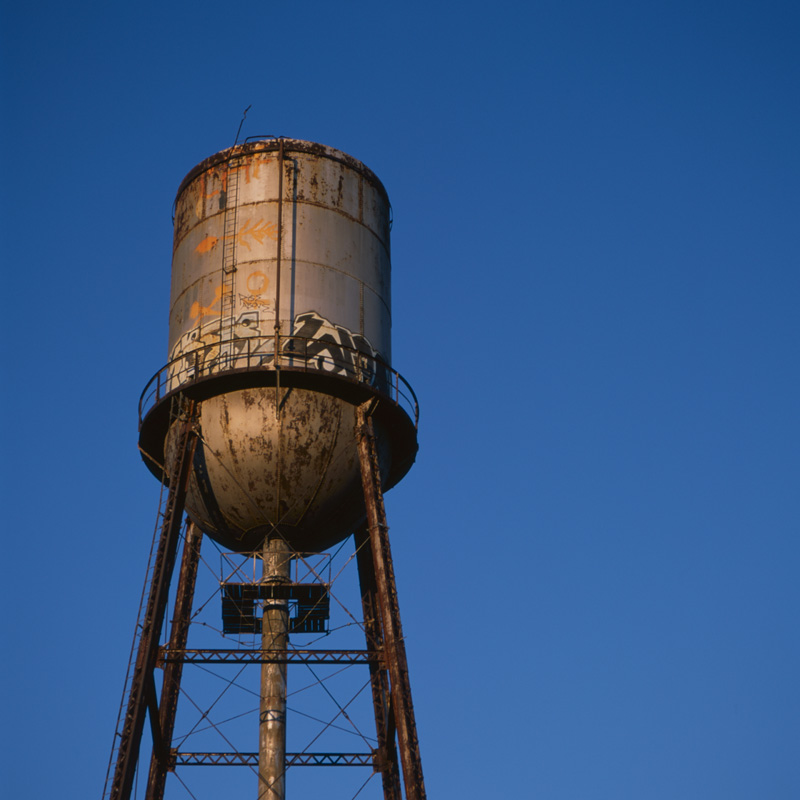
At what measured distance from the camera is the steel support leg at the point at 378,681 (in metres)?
20.4

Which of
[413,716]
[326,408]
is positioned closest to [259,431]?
[326,408]

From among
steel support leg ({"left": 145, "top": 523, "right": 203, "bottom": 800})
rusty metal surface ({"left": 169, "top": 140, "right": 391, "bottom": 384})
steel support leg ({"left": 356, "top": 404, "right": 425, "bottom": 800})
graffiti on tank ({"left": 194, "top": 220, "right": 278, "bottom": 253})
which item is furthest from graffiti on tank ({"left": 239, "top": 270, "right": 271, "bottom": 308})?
steel support leg ({"left": 145, "top": 523, "right": 203, "bottom": 800})

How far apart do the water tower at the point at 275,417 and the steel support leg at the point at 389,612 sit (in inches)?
1.2

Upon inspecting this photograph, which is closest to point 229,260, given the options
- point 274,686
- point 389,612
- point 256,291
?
point 256,291

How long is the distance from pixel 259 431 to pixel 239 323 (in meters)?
1.91

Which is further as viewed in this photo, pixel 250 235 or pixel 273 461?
pixel 250 235

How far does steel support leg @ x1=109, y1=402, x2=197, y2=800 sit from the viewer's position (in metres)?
17.0

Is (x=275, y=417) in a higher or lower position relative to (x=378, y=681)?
higher

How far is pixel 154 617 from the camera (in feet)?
59.2

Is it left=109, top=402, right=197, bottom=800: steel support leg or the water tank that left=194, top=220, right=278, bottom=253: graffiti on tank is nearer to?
the water tank

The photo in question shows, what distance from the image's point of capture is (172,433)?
1989 centimetres

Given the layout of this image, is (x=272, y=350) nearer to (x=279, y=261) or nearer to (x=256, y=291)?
(x=256, y=291)

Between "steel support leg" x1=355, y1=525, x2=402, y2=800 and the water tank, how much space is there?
1530 millimetres

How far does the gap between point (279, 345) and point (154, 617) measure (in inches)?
184
